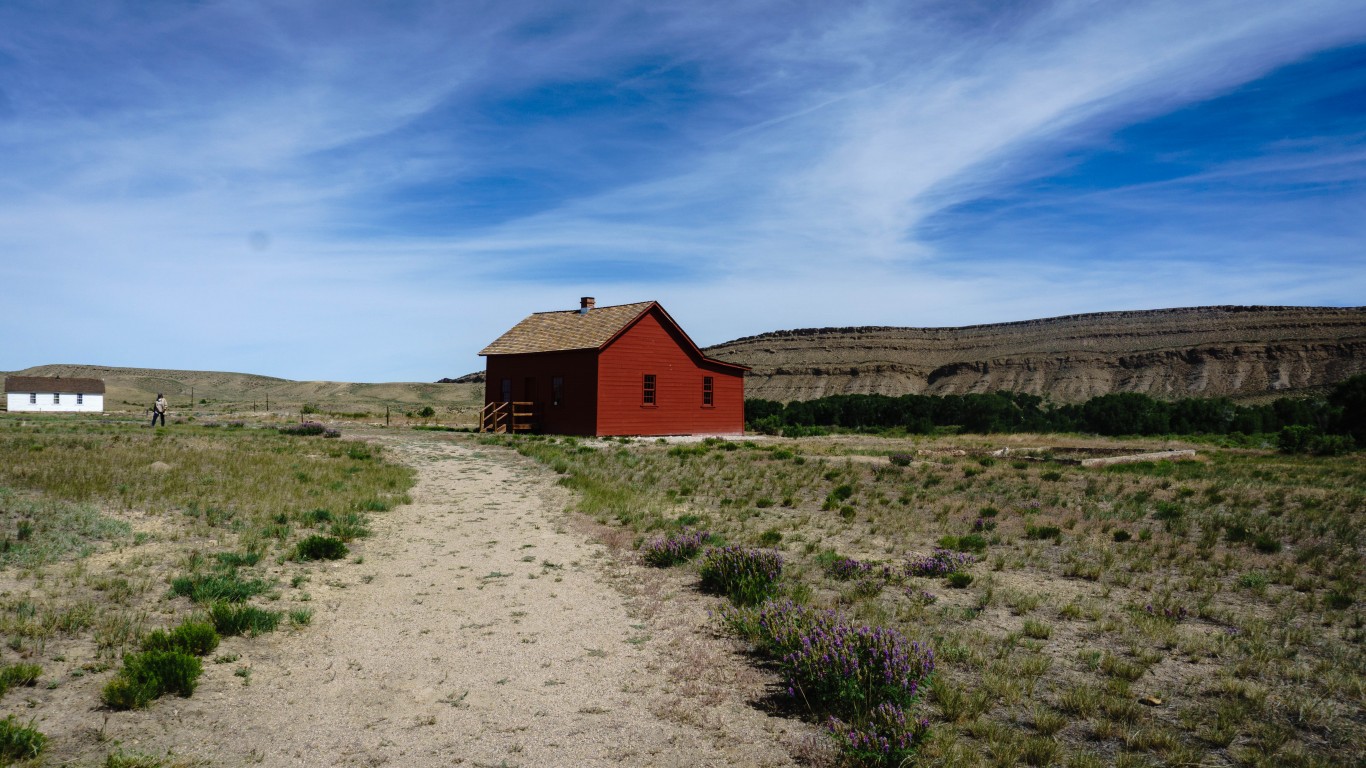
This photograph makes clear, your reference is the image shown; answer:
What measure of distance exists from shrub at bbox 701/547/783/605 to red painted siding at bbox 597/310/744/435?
23.6m

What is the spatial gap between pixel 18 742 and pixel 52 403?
9175cm

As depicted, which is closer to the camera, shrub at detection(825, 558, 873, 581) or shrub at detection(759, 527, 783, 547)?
shrub at detection(825, 558, 873, 581)

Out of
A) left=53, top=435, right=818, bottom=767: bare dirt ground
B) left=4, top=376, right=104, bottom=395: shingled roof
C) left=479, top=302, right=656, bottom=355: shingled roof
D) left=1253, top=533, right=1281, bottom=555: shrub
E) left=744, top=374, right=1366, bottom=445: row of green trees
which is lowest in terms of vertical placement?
left=53, top=435, right=818, bottom=767: bare dirt ground

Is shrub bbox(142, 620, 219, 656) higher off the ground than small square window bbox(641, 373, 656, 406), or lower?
lower

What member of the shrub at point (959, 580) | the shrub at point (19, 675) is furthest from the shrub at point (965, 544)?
the shrub at point (19, 675)

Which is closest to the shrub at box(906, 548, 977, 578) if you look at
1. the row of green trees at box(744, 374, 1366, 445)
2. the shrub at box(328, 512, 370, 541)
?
the shrub at box(328, 512, 370, 541)

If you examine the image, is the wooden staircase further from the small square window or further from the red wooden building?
the small square window

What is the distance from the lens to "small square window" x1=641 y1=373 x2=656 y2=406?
115 ft

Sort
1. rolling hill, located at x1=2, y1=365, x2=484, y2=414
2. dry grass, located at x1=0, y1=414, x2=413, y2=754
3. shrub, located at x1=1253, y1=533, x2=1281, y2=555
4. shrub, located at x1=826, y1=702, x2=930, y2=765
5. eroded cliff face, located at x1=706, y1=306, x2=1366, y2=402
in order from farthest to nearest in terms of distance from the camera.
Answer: rolling hill, located at x1=2, y1=365, x2=484, y2=414 < eroded cliff face, located at x1=706, y1=306, x2=1366, y2=402 < shrub, located at x1=1253, y1=533, x2=1281, y2=555 < dry grass, located at x1=0, y1=414, x2=413, y2=754 < shrub, located at x1=826, y1=702, x2=930, y2=765

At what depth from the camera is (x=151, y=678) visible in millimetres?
5680

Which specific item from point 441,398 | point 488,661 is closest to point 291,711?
point 488,661

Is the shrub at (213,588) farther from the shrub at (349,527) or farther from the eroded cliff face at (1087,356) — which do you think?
the eroded cliff face at (1087,356)

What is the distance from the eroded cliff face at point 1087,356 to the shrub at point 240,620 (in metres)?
77.7

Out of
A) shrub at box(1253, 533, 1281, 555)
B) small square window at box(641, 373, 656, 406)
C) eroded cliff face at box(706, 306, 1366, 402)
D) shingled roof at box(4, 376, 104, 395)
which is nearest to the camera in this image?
shrub at box(1253, 533, 1281, 555)
